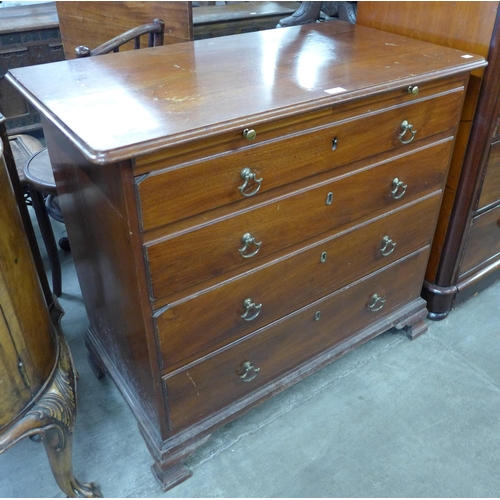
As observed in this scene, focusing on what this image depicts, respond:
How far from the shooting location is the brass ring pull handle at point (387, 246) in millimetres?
1535

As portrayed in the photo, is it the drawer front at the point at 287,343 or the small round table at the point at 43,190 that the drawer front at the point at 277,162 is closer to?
the drawer front at the point at 287,343

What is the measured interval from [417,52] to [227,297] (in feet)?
2.79

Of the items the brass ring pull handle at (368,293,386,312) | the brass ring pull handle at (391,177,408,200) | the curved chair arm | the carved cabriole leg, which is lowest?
the brass ring pull handle at (368,293,386,312)

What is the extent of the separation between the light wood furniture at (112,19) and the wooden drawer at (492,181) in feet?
4.04

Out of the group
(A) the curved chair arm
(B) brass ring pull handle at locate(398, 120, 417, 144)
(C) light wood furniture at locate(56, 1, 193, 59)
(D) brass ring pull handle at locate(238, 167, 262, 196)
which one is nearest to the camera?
(D) brass ring pull handle at locate(238, 167, 262, 196)

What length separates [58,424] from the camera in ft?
3.85

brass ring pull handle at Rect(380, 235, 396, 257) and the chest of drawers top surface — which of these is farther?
brass ring pull handle at Rect(380, 235, 396, 257)

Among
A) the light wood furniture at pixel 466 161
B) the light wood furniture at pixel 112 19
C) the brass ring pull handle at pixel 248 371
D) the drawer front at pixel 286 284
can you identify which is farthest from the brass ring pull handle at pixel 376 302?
the light wood furniture at pixel 112 19

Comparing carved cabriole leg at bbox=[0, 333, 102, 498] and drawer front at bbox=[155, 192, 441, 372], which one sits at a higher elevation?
drawer front at bbox=[155, 192, 441, 372]

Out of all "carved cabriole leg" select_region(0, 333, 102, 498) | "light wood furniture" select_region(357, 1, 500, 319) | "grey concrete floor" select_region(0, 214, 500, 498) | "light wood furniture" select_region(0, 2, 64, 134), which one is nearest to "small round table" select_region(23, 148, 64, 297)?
"grey concrete floor" select_region(0, 214, 500, 498)

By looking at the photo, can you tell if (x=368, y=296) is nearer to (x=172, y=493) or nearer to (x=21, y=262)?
(x=172, y=493)

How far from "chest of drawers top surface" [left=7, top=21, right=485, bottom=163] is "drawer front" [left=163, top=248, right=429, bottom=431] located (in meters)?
0.62

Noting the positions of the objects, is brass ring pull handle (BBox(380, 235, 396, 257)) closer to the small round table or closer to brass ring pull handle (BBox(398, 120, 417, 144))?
brass ring pull handle (BBox(398, 120, 417, 144))

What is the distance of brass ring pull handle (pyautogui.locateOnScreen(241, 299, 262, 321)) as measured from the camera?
129 cm
